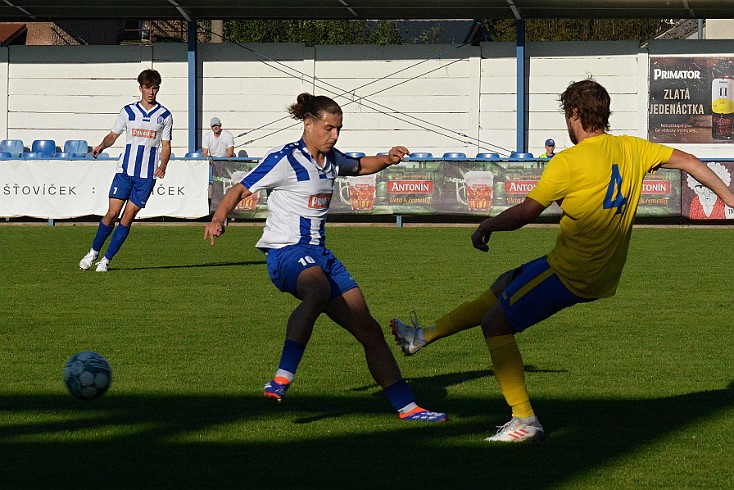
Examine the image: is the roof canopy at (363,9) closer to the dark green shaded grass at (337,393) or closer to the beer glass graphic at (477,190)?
the beer glass graphic at (477,190)

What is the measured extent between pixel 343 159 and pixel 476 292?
6000mm

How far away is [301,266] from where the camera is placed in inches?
254

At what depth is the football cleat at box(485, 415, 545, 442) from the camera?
570 cm

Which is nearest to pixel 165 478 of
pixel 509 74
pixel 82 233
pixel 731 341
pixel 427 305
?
pixel 731 341

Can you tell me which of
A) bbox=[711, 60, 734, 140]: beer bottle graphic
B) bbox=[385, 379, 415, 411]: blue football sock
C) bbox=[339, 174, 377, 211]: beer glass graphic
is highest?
bbox=[711, 60, 734, 140]: beer bottle graphic

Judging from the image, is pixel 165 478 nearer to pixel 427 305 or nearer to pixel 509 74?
pixel 427 305

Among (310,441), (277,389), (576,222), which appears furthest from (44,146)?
(576,222)

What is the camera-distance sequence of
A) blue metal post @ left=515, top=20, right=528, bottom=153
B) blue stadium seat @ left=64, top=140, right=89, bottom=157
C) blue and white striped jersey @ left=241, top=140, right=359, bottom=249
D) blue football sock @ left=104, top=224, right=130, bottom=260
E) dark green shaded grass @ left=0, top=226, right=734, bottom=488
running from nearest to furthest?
dark green shaded grass @ left=0, top=226, right=734, bottom=488 → blue and white striped jersey @ left=241, top=140, right=359, bottom=249 → blue football sock @ left=104, top=224, right=130, bottom=260 → blue metal post @ left=515, top=20, right=528, bottom=153 → blue stadium seat @ left=64, top=140, right=89, bottom=157

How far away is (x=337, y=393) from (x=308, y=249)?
38.8 inches

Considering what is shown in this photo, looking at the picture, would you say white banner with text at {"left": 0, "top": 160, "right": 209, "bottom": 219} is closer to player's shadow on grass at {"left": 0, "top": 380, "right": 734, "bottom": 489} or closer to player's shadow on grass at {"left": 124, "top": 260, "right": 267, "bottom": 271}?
player's shadow on grass at {"left": 124, "top": 260, "right": 267, "bottom": 271}

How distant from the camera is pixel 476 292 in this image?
12742 millimetres

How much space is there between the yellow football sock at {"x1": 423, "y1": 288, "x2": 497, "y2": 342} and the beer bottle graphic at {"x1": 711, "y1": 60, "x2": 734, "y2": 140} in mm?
25728

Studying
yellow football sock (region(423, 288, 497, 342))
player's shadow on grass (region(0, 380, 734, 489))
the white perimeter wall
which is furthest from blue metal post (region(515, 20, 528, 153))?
yellow football sock (region(423, 288, 497, 342))

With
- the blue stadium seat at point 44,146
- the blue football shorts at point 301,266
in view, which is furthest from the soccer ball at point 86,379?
the blue stadium seat at point 44,146
